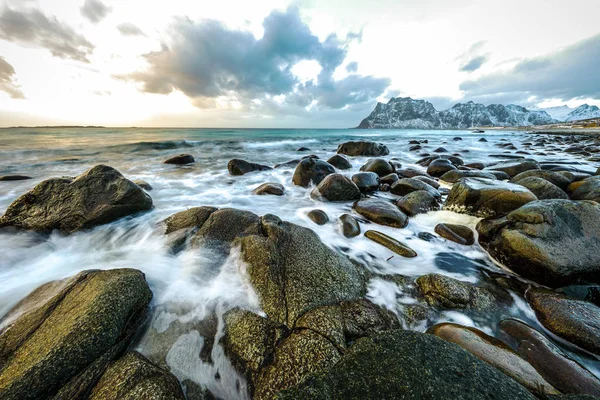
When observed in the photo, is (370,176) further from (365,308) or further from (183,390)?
(183,390)

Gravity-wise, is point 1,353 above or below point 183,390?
above

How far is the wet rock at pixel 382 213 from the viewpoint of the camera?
495 centimetres

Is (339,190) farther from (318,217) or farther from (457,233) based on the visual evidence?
(457,233)

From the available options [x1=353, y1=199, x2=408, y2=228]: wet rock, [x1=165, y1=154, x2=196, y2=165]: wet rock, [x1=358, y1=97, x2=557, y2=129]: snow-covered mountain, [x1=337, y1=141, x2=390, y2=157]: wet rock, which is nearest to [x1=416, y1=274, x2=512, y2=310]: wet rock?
[x1=353, y1=199, x2=408, y2=228]: wet rock

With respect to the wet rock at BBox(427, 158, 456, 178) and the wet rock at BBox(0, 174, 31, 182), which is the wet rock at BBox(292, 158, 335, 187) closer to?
the wet rock at BBox(427, 158, 456, 178)

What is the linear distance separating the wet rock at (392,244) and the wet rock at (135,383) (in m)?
3.43

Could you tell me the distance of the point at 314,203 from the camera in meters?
6.52

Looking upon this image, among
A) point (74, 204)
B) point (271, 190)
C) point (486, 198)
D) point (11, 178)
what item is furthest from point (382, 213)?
point (11, 178)

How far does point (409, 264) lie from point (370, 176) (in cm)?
412

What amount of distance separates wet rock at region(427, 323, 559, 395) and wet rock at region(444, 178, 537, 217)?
316 cm

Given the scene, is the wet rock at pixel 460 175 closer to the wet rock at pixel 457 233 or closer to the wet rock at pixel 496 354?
the wet rock at pixel 457 233

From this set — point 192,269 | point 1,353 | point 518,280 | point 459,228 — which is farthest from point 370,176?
point 1,353

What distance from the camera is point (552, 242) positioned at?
3.26m

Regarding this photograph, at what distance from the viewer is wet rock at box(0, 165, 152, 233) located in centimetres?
450
